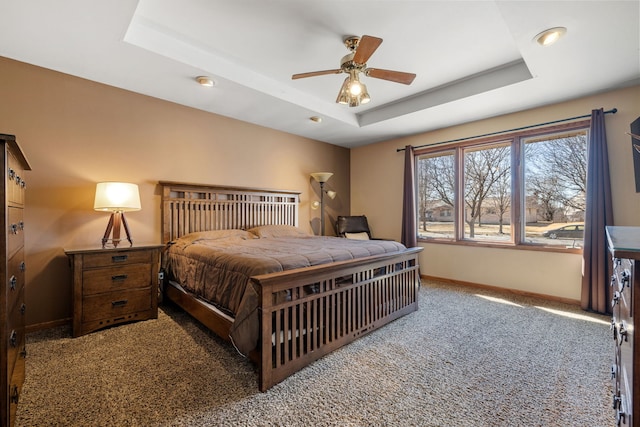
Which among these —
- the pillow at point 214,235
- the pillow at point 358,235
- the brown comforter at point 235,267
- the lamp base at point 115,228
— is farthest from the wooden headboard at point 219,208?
the pillow at point 358,235

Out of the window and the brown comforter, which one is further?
the window

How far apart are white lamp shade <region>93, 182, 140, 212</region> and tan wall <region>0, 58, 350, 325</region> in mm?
337

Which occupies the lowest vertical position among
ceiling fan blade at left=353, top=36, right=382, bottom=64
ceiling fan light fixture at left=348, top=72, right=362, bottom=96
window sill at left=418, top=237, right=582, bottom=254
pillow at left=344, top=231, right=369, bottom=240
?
window sill at left=418, top=237, right=582, bottom=254

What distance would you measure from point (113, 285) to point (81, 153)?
1.39 meters

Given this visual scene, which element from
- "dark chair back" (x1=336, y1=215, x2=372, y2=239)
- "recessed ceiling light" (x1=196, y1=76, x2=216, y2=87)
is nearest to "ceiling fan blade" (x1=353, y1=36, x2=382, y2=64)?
"recessed ceiling light" (x1=196, y1=76, x2=216, y2=87)

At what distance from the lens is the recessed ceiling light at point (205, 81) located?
2.82m

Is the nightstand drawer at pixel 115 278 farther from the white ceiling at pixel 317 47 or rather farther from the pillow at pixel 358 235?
the pillow at pixel 358 235

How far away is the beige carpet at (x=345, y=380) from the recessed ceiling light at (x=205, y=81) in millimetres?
2443

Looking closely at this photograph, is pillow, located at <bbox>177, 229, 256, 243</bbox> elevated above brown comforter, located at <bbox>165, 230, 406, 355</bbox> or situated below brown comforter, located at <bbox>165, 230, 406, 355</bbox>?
above

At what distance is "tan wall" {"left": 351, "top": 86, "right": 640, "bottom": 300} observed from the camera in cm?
299

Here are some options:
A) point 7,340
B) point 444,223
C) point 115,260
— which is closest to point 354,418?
point 7,340

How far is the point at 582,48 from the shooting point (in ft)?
7.59

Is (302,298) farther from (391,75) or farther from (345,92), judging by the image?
(391,75)

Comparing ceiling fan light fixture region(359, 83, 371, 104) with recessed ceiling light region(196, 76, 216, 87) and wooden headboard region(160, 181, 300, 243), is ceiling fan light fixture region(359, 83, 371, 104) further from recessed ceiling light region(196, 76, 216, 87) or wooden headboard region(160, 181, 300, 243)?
wooden headboard region(160, 181, 300, 243)
